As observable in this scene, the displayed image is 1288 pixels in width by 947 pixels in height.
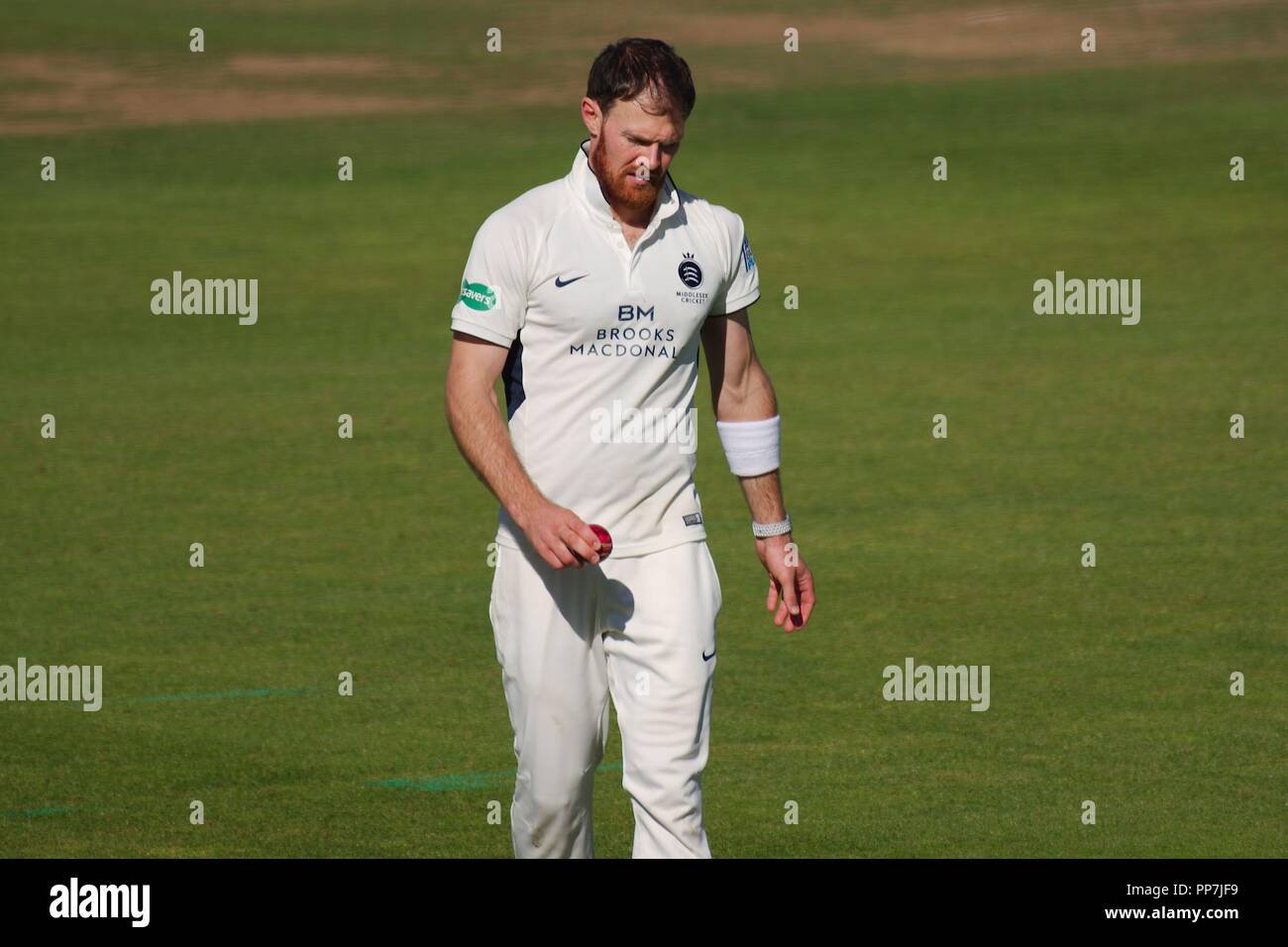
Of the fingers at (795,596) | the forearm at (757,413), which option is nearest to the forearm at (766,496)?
the forearm at (757,413)

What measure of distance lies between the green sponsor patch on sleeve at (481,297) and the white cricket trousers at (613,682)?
697 millimetres

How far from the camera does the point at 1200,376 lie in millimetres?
19312

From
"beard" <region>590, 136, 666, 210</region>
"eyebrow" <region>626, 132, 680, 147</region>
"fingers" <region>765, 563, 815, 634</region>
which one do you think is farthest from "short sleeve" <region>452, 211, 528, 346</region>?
"fingers" <region>765, 563, 815, 634</region>

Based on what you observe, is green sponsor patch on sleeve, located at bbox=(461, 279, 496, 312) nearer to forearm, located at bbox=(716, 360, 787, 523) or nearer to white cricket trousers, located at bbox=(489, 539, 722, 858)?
white cricket trousers, located at bbox=(489, 539, 722, 858)

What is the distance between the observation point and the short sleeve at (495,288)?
20.5 ft

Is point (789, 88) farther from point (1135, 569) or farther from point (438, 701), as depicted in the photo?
point (438, 701)

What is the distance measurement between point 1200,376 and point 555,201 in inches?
546

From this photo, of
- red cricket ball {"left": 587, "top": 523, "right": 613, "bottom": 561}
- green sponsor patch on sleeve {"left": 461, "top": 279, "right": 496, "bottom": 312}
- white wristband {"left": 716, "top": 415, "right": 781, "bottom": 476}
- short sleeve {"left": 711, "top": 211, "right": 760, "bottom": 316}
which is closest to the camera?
red cricket ball {"left": 587, "top": 523, "right": 613, "bottom": 561}

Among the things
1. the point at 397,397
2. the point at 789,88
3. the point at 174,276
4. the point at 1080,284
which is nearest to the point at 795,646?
the point at 397,397

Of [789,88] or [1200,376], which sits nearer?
[1200,376]

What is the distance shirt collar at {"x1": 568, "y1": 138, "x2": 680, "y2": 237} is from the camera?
251 inches

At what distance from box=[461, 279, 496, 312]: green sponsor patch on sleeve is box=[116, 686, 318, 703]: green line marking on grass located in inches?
180

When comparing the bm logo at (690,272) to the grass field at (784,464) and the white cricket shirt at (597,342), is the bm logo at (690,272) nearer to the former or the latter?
→ the white cricket shirt at (597,342)

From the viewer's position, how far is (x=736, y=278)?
6.63 m
